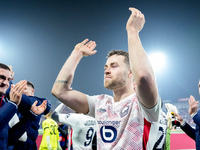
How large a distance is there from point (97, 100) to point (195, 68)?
1035 inches

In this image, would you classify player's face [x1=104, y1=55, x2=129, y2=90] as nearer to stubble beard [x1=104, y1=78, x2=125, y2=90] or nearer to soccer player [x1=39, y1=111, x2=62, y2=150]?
stubble beard [x1=104, y1=78, x2=125, y2=90]

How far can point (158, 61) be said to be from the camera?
74.4ft

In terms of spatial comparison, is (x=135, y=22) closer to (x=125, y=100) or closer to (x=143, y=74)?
(x=143, y=74)

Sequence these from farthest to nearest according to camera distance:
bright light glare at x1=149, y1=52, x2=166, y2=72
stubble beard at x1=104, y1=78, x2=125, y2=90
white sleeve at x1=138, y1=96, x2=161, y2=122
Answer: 1. bright light glare at x1=149, y1=52, x2=166, y2=72
2. stubble beard at x1=104, y1=78, x2=125, y2=90
3. white sleeve at x1=138, y1=96, x2=161, y2=122

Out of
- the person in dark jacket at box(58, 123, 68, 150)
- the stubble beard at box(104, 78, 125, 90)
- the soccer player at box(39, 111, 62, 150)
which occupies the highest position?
the stubble beard at box(104, 78, 125, 90)

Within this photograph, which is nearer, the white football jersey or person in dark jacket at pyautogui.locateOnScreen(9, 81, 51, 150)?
the white football jersey

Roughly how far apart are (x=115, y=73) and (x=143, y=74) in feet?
2.17

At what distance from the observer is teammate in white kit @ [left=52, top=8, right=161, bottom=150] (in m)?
1.51

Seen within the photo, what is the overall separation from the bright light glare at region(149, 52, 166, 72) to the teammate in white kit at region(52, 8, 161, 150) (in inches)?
826

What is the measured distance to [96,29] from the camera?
2498 cm

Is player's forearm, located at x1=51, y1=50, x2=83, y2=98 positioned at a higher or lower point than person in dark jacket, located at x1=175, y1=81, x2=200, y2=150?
higher

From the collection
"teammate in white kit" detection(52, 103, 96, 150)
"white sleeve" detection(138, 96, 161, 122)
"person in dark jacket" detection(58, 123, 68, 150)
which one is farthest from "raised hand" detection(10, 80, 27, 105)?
"person in dark jacket" detection(58, 123, 68, 150)

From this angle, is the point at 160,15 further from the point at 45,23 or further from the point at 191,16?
the point at 45,23

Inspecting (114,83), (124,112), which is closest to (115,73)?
(114,83)
